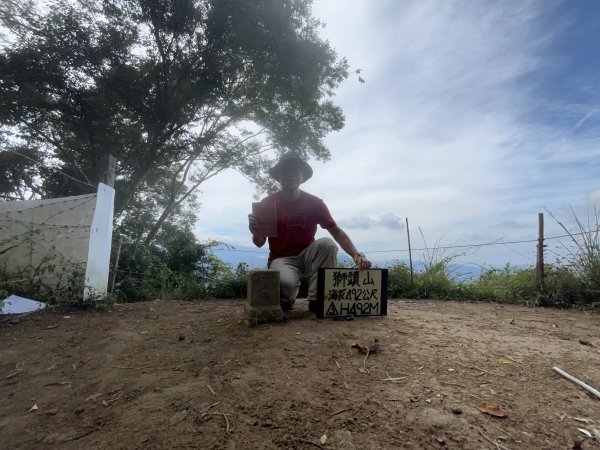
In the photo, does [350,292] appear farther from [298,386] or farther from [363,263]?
[298,386]

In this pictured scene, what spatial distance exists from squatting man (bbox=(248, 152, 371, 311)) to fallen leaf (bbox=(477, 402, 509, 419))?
1.80 m

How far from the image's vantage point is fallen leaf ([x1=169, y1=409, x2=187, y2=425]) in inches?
55.6

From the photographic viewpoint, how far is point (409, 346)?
2.18m

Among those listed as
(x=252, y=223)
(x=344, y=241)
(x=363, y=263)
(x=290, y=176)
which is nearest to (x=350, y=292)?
(x=363, y=263)

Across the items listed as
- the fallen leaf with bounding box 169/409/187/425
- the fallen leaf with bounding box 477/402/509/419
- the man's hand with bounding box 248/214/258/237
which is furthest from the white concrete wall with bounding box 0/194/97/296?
the fallen leaf with bounding box 477/402/509/419

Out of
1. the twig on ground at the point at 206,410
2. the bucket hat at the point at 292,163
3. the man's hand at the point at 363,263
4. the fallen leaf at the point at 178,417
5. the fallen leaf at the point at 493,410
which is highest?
the bucket hat at the point at 292,163

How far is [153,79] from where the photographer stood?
8312 millimetres

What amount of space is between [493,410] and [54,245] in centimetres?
429

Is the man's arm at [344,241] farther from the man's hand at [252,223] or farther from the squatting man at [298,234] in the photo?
the man's hand at [252,223]

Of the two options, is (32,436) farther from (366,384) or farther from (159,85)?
(159,85)

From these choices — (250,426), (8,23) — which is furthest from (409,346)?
(8,23)

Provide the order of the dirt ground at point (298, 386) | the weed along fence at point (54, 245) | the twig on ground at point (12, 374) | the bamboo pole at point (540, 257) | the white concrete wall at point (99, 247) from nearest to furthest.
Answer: the dirt ground at point (298, 386)
the twig on ground at point (12, 374)
the weed along fence at point (54, 245)
the white concrete wall at point (99, 247)
the bamboo pole at point (540, 257)

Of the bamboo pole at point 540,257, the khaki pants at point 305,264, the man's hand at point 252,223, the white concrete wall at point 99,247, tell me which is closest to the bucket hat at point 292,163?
the man's hand at point 252,223

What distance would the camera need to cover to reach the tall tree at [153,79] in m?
7.52
